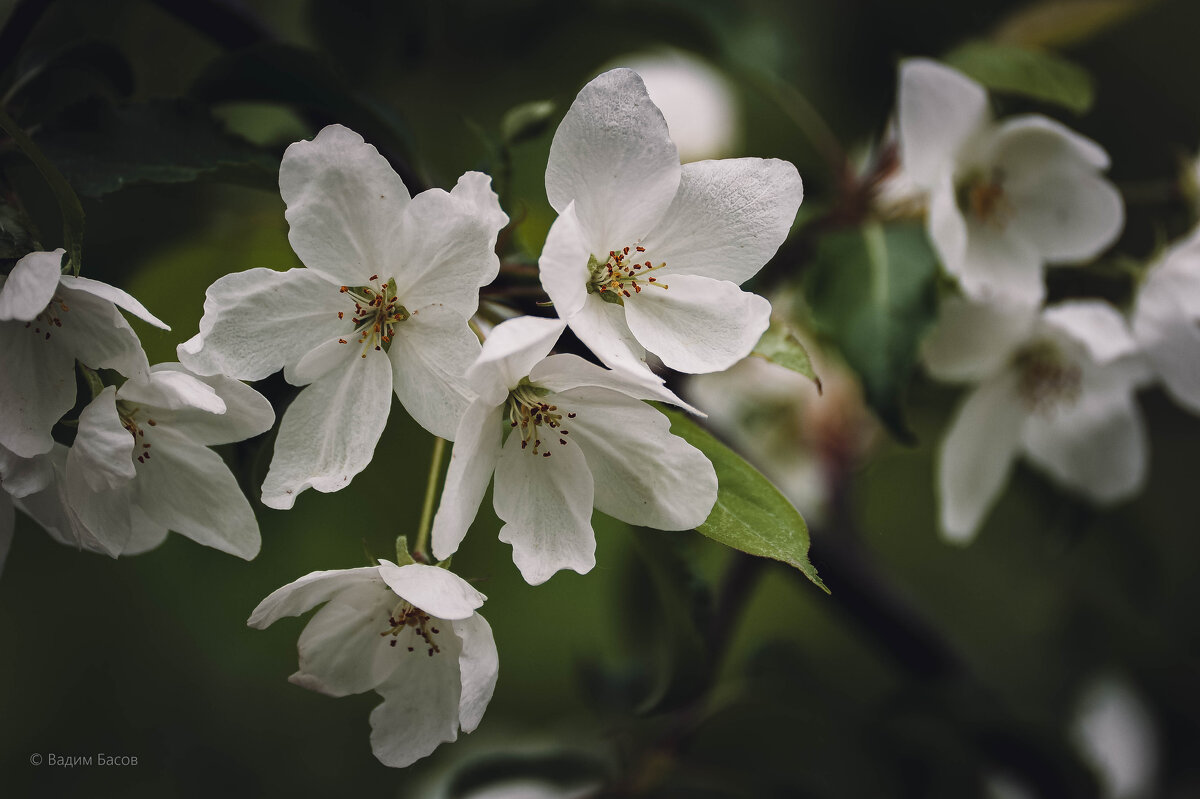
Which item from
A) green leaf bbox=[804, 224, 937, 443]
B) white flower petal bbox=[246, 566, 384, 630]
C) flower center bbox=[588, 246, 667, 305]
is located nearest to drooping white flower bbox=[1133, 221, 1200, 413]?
green leaf bbox=[804, 224, 937, 443]

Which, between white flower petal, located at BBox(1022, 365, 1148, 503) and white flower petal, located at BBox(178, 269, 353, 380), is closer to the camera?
white flower petal, located at BBox(178, 269, 353, 380)

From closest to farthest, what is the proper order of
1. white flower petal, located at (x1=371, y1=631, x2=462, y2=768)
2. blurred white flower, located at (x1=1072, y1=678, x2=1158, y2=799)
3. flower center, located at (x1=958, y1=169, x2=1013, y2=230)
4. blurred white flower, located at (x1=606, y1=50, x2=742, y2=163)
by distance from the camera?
white flower petal, located at (x1=371, y1=631, x2=462, y2=768) < flower center, located at (x1=958, y1=169, x2=1013, y2=230) < blurred white flower, located at (x1=606, y1=50, x2=742, y2=163) < blurred white flower, located at (x1=1072, y1=678, x2=1158, y2=799)

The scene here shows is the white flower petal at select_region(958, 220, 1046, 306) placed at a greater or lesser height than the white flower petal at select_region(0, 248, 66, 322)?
lesser

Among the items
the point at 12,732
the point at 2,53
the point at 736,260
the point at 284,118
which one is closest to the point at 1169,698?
the point at 736,260

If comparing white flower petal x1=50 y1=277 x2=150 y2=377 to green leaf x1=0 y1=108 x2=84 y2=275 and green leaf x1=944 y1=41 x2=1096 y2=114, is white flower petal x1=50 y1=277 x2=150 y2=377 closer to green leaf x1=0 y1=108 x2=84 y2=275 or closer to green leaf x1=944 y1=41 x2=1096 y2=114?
green leaf x1=0 y1=108 x2=84 y2=275

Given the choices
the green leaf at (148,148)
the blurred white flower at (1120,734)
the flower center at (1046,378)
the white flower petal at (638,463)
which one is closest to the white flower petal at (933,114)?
the flower center at (1046,378)

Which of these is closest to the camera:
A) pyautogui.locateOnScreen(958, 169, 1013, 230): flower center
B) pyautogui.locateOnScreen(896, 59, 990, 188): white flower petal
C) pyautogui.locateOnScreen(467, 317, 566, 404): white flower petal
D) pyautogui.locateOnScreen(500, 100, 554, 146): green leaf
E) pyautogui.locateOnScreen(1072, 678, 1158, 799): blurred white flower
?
pyautogui.locateOnScreen(467, 317, 566, 404): white flower petal

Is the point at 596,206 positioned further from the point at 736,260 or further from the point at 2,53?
the point at 2,53
